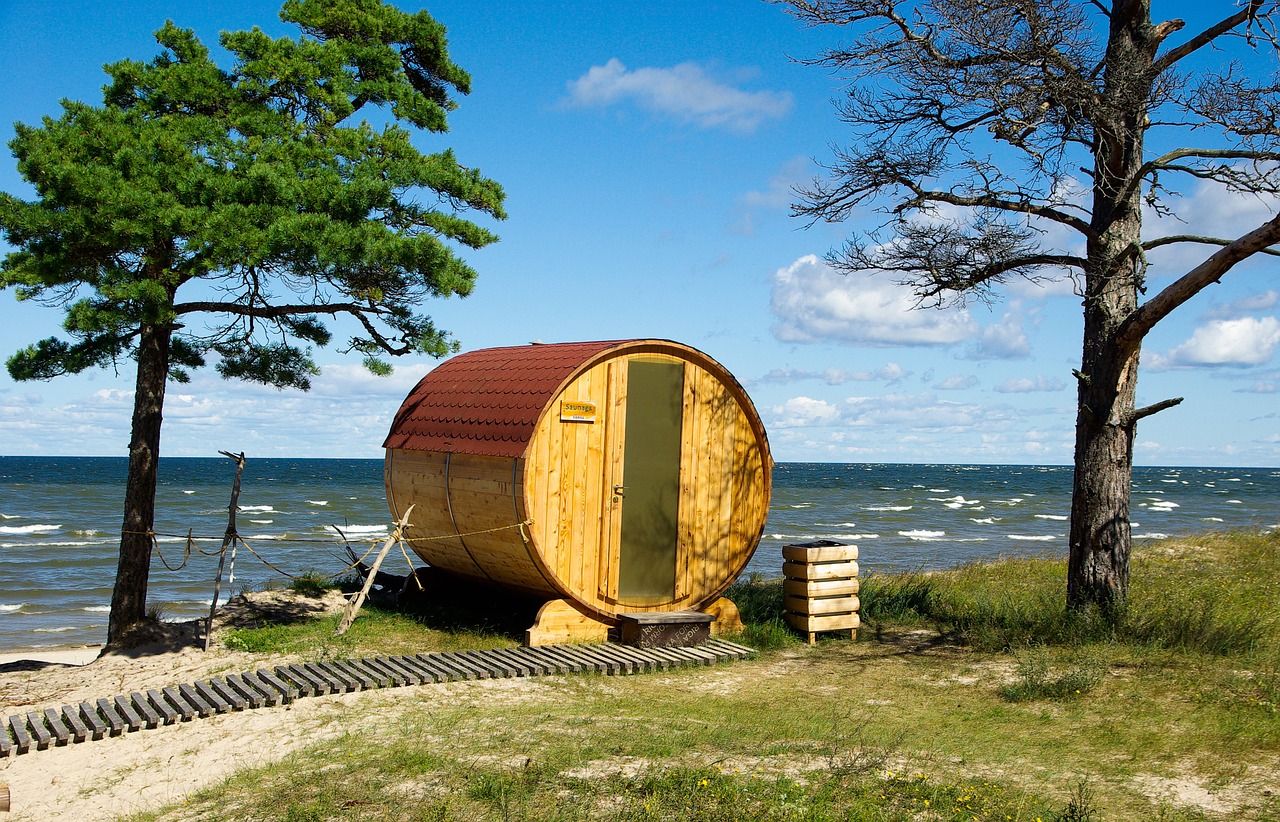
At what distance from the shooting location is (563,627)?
39.8 feet

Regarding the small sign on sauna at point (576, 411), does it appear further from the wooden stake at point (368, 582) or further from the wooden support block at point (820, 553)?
the wooden support block at point (820, 553)

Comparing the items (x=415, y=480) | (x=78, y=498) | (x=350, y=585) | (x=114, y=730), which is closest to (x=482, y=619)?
(x=415, y=480)

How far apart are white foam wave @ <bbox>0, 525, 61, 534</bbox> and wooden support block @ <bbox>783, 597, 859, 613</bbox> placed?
33.3 metres

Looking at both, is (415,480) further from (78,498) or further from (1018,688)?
(78,498)

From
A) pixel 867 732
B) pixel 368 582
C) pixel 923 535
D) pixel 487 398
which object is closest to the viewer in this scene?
pixel 867 732

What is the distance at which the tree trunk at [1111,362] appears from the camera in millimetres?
12125

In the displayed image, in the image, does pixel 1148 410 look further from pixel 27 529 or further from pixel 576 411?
pixel 27 529

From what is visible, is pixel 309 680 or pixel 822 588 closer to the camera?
pixel 309 680

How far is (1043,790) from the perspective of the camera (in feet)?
23.3

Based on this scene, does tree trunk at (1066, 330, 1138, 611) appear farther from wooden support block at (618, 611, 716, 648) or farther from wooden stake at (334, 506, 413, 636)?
wooden stake at (334, 506, 413, 636)

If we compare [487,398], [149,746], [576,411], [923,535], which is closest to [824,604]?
[576,411]

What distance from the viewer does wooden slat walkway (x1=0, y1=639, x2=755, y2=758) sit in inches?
359

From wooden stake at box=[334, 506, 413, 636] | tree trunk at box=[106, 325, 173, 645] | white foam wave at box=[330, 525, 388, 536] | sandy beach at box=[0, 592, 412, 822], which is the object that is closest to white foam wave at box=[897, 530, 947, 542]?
white foam wave at box=[330, 525, 388, 536]

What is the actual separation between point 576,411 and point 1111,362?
618 cm
